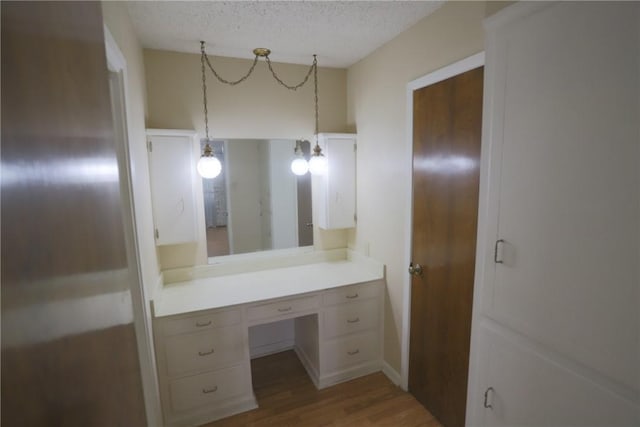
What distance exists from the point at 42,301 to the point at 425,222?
1885mm

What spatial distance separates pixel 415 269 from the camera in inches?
81.2

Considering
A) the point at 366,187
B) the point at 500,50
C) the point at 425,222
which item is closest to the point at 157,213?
the point at 366,187

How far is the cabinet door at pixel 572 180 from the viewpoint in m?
0.84

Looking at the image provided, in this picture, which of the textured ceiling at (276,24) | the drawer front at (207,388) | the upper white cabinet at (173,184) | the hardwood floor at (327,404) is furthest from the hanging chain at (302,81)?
the hardwood floor at (327,404)

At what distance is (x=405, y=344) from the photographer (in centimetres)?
222

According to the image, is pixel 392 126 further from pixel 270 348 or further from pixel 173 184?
pixel 270 348

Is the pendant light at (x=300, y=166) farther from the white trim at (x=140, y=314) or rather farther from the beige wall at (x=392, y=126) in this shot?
the white trim at (x=140, y=314)

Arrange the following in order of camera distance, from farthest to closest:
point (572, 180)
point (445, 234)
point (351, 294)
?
point (351, 294) → point (445, 234) → point (572, 180)

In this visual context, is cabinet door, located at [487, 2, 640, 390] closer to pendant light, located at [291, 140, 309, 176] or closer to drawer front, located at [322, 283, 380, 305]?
drawer front, located at [322, 283, 380, 305]

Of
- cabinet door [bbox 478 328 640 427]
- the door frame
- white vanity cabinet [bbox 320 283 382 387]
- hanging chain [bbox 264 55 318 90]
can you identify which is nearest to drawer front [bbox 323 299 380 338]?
white vanity cabinet [bbox 320 283 382 387]

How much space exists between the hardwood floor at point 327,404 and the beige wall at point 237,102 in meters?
1.13

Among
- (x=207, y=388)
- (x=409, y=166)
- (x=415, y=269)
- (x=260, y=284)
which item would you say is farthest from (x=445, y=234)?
(x=207, y=388)

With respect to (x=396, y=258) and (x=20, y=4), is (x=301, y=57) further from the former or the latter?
(x=20, y=4)

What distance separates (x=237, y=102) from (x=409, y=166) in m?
1.45
